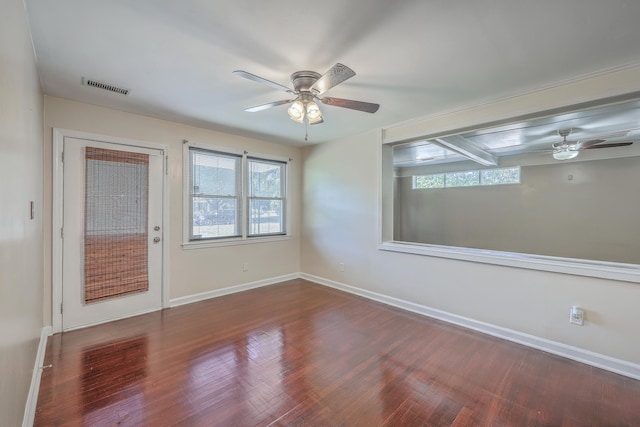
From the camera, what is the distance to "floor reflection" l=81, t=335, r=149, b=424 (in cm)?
181

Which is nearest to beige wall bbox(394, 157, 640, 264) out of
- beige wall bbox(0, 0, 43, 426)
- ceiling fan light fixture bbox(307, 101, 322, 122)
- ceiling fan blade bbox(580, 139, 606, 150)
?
ceiling fan blade bbox(580, 139, 606, 150)

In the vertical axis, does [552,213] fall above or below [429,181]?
below

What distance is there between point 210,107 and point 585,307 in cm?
420

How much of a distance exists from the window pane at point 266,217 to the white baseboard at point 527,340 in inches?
77.5

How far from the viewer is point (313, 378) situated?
7.01ft

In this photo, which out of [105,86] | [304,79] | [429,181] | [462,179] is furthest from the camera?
[429,181]

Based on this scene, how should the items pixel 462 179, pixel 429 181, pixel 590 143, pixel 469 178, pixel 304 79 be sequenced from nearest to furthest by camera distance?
pixel 304 79
pixel 590 143
pixel 469 178
pixel 462 179
pixel 429 181

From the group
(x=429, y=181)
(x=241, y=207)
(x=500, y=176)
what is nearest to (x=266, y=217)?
(x=241, y=207)

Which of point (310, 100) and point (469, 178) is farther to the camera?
point (469, 178)

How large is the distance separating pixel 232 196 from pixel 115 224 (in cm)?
154

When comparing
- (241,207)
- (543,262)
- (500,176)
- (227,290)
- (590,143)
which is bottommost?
(227,290)

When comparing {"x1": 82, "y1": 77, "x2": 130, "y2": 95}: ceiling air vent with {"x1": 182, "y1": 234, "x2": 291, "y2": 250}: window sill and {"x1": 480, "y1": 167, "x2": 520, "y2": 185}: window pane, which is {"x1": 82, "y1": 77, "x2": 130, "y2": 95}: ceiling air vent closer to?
{"x1": 182, "y1": 234, "x2": 291, "y2": 250}: window sill

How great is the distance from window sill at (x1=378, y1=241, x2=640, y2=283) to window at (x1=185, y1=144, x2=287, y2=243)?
2.37 m

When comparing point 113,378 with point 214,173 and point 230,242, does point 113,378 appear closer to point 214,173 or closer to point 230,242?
point 230,242
